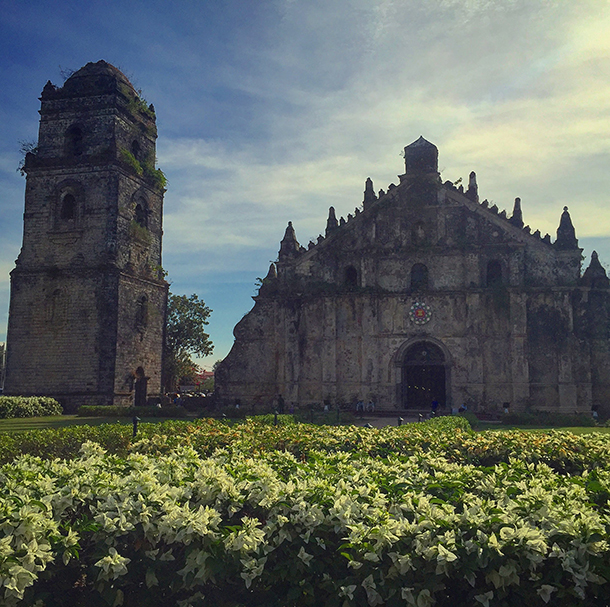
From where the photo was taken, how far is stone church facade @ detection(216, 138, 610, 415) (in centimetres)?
2838

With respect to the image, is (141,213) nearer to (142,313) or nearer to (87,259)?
(87,259)

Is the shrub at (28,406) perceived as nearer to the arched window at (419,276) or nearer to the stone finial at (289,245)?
the stone finial at (289,245)

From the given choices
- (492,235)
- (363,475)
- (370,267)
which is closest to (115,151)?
(370,267)

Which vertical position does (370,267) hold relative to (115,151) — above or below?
below

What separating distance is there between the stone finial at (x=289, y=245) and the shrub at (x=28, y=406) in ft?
46.6

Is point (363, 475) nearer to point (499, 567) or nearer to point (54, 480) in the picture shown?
point (499, 567)

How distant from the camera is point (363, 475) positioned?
6445 mm

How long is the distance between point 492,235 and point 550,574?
27437 millimetres

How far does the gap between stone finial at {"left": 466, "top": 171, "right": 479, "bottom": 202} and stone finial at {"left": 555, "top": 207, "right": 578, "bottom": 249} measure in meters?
4.28

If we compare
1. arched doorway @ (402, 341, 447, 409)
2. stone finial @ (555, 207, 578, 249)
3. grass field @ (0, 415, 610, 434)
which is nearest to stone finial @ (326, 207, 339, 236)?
arched doorway @ (402, 341, 447, 409)

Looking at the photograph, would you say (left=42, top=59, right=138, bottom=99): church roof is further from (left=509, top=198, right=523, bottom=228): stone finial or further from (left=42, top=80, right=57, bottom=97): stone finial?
(left=509, top=198, right=523, bottom=228): stone finial

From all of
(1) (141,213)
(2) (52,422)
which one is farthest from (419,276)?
(2) (52,422)

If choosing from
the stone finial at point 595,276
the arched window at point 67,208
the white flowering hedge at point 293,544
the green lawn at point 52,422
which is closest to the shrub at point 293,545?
the white flowering hedge at point 293,544

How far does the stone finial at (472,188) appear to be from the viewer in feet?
101
